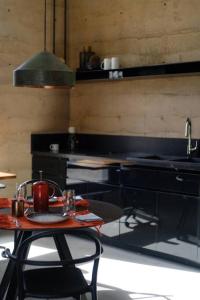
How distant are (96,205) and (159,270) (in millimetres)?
1262

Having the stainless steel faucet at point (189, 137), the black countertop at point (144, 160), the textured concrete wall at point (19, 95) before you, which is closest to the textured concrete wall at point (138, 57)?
the stainless steel faucet at point (189, 137)

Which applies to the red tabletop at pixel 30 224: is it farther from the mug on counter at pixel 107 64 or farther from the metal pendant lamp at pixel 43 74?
the mug on counter at pixel 107 64

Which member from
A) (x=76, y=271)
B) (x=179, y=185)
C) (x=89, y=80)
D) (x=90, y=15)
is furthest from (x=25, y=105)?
(x=76, y=271)

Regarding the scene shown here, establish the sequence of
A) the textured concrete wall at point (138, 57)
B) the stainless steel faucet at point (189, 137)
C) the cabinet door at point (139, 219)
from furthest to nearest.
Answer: the textured concrete wall at point (138, 57) → the stainless steel faucet at point (189, 137) → the cabinet door at point (139, 219)

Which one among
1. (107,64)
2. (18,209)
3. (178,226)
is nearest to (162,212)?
(178,226)

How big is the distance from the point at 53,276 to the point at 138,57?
3254 mm

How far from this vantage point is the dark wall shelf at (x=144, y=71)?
461 cm

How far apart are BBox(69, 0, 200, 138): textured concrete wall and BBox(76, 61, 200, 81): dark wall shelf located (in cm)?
23

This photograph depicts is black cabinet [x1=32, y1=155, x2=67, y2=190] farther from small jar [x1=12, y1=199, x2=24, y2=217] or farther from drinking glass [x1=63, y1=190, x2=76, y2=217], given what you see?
small jar [x1=12, y1=199, x2=24, y2=217]

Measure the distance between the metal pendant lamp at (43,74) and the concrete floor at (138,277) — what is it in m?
1.71

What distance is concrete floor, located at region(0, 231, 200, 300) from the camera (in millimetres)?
3615

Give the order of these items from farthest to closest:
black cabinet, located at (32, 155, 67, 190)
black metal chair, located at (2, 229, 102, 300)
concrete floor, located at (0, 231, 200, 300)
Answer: black cabinet, located at (32, 155, 67, 190) → concrete floor, located at (0, 231, 200, 300) → black metal chair, located at (2, 229, 102, 300)

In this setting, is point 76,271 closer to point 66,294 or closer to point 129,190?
point 66,294

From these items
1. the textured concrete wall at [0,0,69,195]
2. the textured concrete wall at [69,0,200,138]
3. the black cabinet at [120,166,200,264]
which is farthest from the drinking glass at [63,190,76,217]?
the textured concrete wall at [0,0,69,195]
